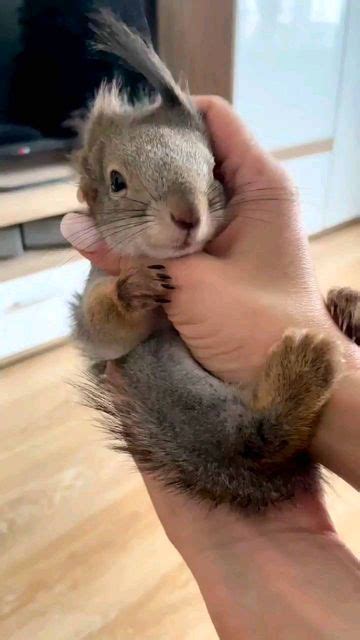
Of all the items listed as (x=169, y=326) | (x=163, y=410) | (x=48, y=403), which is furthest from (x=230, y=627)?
(x=48, y=403)

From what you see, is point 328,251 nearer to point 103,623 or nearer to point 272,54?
point 272,54

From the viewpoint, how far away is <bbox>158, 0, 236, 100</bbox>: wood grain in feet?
7.93

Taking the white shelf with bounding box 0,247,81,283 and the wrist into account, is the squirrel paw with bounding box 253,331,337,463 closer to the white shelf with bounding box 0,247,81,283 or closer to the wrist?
the wrist

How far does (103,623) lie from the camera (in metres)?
1.10

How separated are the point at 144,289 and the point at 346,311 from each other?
0.93 feet

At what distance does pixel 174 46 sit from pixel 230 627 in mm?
2244

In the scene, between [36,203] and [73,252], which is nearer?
[36,203]

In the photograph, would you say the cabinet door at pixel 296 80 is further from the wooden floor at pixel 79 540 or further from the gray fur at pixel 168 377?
the gray fur at pixel 168 377

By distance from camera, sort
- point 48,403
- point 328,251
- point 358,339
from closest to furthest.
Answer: point 358,339 < point 48,403 < point 328,251

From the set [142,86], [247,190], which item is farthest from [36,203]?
[247,190]

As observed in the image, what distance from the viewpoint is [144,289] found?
851 millimetres

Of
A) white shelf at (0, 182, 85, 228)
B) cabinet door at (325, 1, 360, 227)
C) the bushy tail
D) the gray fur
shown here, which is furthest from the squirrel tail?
cabinet door at (325, 1, 360, 227)

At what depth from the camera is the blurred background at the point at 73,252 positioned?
117 cm

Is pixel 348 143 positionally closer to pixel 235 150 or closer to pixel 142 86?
pixel 142 86
